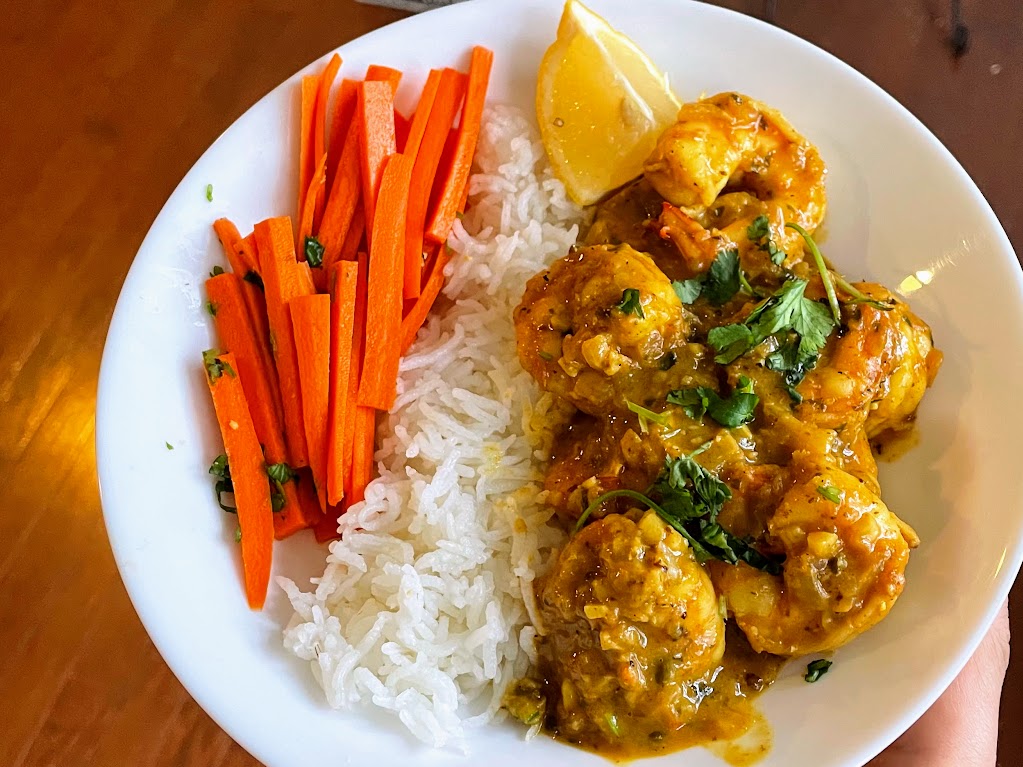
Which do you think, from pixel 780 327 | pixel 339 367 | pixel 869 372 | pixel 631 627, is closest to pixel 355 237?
pixel 339 367

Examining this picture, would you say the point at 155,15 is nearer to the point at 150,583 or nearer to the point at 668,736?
the point at 150,583

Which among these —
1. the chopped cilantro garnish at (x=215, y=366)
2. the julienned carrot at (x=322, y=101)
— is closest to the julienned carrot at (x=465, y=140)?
the julienned carrot at (x=322, y=101)

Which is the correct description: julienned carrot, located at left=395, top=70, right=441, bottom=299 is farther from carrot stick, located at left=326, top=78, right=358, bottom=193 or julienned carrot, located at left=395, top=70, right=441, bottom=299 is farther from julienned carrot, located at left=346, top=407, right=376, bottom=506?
julienned carrot, located at left=346, top=407, right=376, bottom=506

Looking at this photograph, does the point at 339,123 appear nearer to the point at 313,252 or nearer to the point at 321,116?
the point at 321,116

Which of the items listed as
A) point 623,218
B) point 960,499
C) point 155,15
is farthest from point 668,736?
point 155,15

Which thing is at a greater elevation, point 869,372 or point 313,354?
point 869,372

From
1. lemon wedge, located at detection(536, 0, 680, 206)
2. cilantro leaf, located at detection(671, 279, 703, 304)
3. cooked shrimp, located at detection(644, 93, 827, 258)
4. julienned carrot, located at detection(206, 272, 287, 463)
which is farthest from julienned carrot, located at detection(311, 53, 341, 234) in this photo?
cilantro leaf, located at detection(671, 279, 703, 304)

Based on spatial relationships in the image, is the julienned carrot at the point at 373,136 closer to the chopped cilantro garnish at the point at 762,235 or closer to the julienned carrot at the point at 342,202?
the julienned carrot at the point at 342,202
